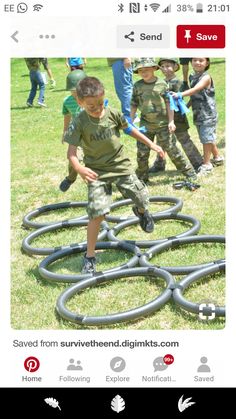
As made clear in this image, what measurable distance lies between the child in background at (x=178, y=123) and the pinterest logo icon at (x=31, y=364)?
4852mm

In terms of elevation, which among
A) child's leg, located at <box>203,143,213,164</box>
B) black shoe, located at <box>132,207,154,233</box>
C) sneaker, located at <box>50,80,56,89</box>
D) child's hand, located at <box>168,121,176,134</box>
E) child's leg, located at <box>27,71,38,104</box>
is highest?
sneaker, located at <box>50,80,56,89</box>

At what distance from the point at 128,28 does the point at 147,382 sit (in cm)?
196

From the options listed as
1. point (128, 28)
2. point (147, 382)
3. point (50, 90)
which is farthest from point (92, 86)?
point (50, 90)

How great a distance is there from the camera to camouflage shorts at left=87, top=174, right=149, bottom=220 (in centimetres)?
466

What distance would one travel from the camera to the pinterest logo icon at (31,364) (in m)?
2.89

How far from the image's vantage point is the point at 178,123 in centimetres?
726

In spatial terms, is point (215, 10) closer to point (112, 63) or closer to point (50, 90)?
point (112, 63)

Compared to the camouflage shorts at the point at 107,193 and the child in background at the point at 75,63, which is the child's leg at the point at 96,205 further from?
the child in background at the point at 75,63

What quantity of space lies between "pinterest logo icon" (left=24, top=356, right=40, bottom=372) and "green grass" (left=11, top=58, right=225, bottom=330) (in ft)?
3.05

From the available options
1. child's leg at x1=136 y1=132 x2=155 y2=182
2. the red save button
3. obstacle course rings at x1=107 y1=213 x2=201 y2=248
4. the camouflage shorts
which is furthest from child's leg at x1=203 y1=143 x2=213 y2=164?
the red save button

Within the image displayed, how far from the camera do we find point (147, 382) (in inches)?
110

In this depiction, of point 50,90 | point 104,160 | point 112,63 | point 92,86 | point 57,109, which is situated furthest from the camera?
point 50,90
